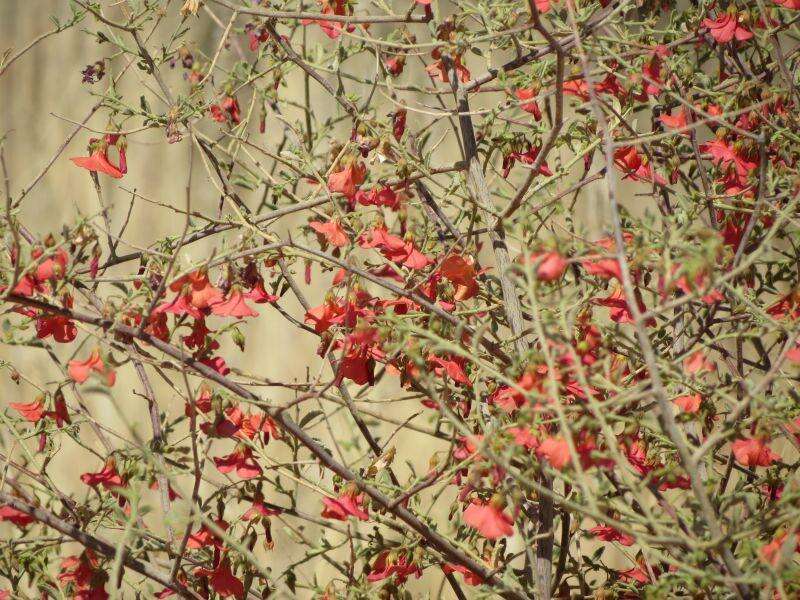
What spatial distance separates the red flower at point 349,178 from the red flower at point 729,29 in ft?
2.30

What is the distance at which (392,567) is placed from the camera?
1.46 m

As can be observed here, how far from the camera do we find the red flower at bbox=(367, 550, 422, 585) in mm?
1458

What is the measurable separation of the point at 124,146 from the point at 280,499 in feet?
4.02

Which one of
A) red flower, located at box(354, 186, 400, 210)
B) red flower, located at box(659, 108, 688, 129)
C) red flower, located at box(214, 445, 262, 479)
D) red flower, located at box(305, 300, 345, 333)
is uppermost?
red flower, located at box(659, 108, 688, 129)

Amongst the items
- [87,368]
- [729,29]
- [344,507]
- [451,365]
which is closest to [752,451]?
[451,365]

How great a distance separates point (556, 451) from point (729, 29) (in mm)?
938

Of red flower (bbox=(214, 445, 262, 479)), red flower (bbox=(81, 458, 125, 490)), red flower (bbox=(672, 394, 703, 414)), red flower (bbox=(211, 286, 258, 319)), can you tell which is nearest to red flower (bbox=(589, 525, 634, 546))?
red flower (bbox=(672, 394, 703, 414))

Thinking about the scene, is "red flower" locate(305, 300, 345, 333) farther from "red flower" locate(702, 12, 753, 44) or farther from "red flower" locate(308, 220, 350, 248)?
"red flower" locate(702, 12, 753, 44)

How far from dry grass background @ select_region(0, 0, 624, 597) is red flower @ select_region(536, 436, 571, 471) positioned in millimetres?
1498

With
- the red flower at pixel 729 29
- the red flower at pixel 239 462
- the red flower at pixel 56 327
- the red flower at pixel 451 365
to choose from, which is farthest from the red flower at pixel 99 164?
the red flower at pixel 729 29

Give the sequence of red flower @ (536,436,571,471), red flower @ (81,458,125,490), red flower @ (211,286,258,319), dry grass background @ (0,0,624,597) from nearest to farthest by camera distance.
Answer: red flower @ (536,436,571,471) < red flower @ (211,286,258,319) < red flower @ (81,458,125,490) < dry grass background @ (0,0,624,597)

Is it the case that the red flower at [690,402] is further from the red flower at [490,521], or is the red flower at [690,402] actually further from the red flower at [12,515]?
the red flower at [12,515]

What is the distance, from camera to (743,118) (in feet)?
5.53

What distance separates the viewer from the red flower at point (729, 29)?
1624 millimetres
